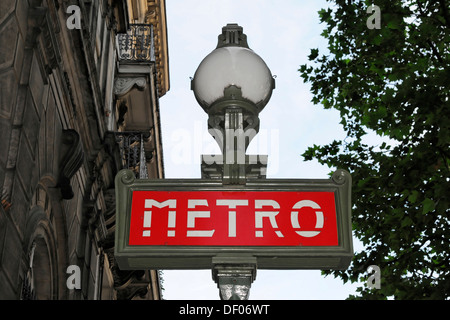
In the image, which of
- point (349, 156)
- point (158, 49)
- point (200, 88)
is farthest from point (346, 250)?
point (158, 49)

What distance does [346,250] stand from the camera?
357cm

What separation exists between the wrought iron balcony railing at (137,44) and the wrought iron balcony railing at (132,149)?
8.21 ft

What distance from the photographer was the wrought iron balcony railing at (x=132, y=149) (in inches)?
605

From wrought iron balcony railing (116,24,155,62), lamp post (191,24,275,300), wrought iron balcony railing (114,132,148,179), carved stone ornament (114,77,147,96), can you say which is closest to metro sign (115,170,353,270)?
lamp post (191,24,275,300)

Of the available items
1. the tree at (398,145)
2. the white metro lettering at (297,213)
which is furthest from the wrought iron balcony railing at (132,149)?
the white metro lettering at (297,213)

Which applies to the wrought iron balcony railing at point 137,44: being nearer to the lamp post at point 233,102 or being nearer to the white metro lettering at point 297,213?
the lamp post at point 233,102

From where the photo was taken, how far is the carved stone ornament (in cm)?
1683

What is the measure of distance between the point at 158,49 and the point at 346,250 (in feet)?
72.8

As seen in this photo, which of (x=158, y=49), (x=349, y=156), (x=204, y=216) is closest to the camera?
(x=204, y=216)

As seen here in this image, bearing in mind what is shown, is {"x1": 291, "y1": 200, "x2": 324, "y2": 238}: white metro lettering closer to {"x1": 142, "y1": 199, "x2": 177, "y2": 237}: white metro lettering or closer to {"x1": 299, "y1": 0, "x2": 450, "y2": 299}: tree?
{"x1": 142, "y1": 199, "x2": 177, "y2": 237}: white metro lettering

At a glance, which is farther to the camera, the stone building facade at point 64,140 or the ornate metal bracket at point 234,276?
the stone building facade at point 64,140

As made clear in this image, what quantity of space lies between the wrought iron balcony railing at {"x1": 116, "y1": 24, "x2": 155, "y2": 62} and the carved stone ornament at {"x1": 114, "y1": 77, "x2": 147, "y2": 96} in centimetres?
58

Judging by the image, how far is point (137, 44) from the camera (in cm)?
1784
